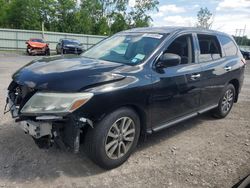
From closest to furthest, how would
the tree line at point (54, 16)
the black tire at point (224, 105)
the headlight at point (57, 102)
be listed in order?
the headlight at point (57, 102) < the black tire at point (224, 105) < the tree line at point (54, 16)

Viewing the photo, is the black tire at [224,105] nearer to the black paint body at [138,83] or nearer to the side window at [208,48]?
the black paint body at [138,83]

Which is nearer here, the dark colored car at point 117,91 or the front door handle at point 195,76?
the dark colored car at point 117,91

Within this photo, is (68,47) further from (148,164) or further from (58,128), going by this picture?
(58,128)

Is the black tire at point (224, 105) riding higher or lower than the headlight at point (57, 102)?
lower

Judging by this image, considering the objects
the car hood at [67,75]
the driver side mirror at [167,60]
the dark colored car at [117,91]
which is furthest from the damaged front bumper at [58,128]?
the driver side mirror at [167,60]

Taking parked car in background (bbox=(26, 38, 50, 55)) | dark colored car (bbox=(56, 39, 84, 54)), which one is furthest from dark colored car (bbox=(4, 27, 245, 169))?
parked car in background (bbox=(26, 38, 50, 55))

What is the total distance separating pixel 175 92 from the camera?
13.7 feet

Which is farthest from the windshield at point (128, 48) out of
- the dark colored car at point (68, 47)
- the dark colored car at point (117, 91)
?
the dark colored car at point (68, 47)

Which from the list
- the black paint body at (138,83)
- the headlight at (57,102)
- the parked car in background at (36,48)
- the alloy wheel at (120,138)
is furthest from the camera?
the parked car in background at (36,48)

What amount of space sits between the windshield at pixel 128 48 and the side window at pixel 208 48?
1.02m

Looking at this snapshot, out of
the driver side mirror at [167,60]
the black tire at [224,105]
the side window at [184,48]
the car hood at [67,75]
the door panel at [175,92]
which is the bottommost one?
the black tire at [224,105]

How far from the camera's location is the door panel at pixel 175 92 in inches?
153

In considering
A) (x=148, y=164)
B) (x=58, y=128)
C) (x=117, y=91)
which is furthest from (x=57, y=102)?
(x=148, y=164)

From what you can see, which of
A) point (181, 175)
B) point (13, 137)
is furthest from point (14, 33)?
point (181, 175)
